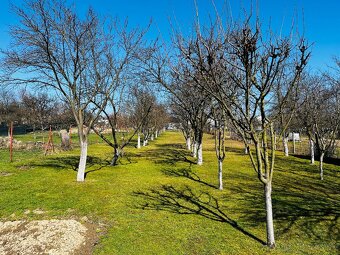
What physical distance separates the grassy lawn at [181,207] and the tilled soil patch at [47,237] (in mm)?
441

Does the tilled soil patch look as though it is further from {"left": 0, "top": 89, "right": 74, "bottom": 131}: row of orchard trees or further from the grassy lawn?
{"left": 0, "top": 89, "right": 74, "bottom": 131}: row of orchard trees

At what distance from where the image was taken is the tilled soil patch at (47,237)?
19.7ft

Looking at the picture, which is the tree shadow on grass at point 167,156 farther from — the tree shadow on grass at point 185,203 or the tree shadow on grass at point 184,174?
the tree shadow on grass at point 185,203

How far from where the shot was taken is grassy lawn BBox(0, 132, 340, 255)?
6.52 metres

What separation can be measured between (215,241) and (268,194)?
1780mm

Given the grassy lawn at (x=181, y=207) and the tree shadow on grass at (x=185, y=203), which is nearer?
the grassy lawn at (x=181, y=207)

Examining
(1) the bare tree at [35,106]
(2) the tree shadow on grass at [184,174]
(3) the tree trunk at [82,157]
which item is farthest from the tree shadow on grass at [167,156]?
(1) the bare tree at [35,106]

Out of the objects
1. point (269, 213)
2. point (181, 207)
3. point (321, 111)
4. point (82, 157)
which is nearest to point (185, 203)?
point (181, 207)

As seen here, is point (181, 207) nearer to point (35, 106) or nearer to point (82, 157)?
point (82, 157)

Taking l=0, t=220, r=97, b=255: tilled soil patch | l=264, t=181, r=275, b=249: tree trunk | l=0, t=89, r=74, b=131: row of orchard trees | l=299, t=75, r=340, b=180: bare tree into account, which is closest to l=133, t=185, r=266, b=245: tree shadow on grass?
l=264, t=181, r=275, b=249: tree trunk

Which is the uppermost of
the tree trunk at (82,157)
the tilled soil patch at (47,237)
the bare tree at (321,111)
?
the bare tree at (321,111)

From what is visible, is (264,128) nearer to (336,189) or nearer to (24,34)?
(336,189)

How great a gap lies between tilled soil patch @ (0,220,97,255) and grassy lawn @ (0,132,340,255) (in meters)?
0.44

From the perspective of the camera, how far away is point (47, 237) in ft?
21.6
